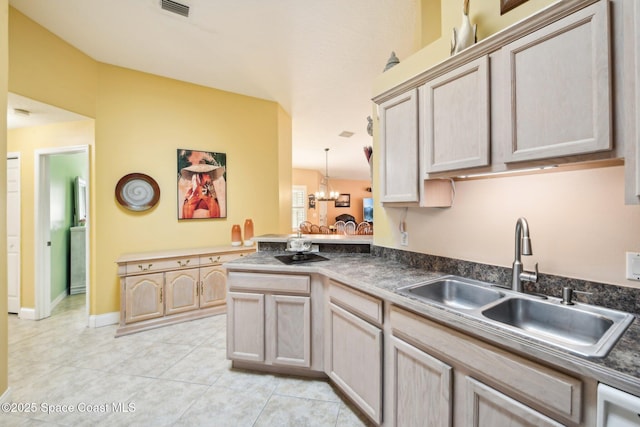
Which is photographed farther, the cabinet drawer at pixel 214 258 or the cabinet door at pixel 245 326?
the cabinet drawer at pixel 214 258

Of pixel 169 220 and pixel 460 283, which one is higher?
pixel 169 220

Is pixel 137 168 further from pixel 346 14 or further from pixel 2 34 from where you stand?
pixel 346 14

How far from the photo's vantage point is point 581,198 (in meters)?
1.18

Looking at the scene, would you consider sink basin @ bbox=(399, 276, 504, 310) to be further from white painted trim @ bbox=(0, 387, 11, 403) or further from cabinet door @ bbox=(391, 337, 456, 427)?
white painted trim @ bbox=(0, 387, 11, 403)

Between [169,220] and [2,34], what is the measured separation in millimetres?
2052

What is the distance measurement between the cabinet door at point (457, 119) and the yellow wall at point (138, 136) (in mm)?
2929

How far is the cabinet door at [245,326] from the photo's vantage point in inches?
79.4

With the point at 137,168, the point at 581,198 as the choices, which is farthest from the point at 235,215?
the point at 581,198

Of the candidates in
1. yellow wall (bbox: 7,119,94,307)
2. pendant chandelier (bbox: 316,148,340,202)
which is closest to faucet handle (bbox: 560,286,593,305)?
yellow wall (bbox: 7,119,94,307)

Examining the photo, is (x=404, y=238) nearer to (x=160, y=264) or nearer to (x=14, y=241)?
(x=160, y=264)

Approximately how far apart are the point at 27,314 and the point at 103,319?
3.66 feet

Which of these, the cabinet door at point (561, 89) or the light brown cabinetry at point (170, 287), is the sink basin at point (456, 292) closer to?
the cabinet door at point (561, 89)

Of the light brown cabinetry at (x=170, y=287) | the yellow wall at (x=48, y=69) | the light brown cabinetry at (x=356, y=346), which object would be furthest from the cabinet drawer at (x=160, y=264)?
the light brown cabinetry at (x=356, y=346)

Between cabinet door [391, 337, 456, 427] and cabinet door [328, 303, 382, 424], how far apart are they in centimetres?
12
